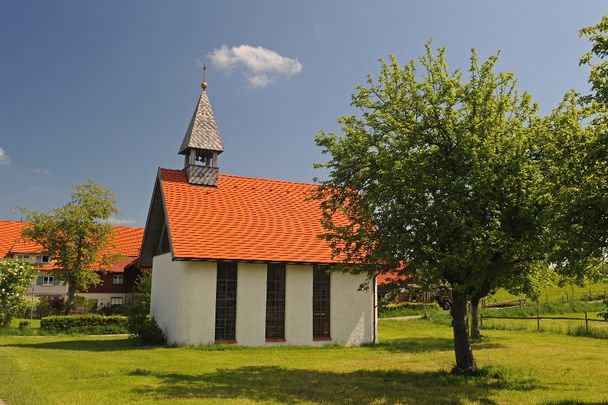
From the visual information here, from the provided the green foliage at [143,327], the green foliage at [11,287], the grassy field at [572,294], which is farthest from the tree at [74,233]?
the grassy field at [572,294]

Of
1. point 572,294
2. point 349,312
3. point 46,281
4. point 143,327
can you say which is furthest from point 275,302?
point 572,294

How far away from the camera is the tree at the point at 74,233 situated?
40.7 meters

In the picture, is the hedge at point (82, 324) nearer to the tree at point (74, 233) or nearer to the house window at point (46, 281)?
the tree at point (74, 233)

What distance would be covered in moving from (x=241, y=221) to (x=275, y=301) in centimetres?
500

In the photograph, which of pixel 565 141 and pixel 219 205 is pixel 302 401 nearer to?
pixel 565 141

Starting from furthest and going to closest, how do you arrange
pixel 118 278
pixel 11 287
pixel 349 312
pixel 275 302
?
pixel 118 278, pixel 11 287, pixel 349 312, pixel 275 302

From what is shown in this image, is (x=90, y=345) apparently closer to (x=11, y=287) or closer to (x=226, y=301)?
(x=226, y=301)

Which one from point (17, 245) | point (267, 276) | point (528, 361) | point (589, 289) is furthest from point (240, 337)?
point (589, 289)

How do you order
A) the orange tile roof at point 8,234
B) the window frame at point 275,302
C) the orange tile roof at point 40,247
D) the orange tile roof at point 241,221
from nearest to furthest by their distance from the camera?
the orange tile roof at point 241,221 → the window frame at point 275,302 → the orange tile roof at point 40,247 → the orange tile roof at point 8,234

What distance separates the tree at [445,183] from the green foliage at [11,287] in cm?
2547

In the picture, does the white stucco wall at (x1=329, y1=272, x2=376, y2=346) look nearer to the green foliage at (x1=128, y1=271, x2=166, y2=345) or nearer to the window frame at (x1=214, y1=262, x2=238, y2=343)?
the window frame at (x1=214, y1=262, x2=238, y2=343)

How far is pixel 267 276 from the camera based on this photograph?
27078mm

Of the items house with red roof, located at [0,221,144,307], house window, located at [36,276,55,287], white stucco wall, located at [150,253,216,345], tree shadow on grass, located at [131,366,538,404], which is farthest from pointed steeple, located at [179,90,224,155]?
house window, located at [36,276,55,287]

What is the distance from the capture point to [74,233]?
40.8 metres
